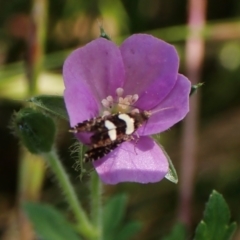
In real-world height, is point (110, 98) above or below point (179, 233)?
above

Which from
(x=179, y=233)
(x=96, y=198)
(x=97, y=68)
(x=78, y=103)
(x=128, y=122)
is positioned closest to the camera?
(x=78, y=103)

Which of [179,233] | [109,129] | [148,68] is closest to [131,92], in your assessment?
[148,68]

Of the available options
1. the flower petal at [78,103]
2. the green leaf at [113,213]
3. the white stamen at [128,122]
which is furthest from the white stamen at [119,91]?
the green leaf at [113,213]

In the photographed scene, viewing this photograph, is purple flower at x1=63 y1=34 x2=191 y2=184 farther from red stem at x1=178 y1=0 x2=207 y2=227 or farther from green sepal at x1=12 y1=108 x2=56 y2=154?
red stem at x1=178 y1=0 x2=207 y2=227

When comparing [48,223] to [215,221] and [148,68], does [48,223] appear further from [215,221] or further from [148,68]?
[148,68]

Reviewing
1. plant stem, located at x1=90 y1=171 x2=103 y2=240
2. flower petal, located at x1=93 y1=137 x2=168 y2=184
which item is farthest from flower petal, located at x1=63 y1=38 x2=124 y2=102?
plant stem, located at x1=90 y1=171 x2=103 y2=240

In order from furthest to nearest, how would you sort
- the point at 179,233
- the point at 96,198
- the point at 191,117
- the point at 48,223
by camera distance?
the point at 191,117
the point at 48,223
the point at 179,233
the point at 96,198

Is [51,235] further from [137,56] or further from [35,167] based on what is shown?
[137,56]

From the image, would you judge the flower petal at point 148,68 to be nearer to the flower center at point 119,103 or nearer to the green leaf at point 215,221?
the flower center at point 119,103
